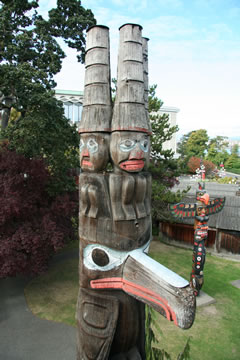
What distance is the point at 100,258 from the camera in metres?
3.22

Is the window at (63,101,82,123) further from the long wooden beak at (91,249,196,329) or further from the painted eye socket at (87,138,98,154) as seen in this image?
the long wooden beak at (91,249,196,329)

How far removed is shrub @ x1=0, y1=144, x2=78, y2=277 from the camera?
784 cm

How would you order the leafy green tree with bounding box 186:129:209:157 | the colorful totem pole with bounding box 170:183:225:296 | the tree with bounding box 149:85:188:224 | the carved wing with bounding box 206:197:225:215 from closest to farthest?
the colorful totem pole with bounding box 170:183:225:296, the carved wing with bounding box 206:197:225:215, the tree with bounding box 149:85:188:224, the leafy green tree with bounding box 186:129:209:157

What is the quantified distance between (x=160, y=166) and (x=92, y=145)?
402 inches

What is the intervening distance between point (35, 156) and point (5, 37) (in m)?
3.87

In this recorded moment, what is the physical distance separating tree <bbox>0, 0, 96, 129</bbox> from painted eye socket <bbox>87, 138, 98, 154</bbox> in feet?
15.9

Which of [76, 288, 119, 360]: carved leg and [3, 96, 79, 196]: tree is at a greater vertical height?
[3, 96, 79, 196]: tree

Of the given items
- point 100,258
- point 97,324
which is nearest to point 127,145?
point 100,258

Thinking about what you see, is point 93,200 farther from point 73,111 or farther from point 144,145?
point 73,111

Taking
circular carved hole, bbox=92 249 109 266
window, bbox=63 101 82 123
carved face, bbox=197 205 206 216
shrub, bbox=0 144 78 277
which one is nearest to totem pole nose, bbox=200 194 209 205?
carved face, bbox=197 205 206 216

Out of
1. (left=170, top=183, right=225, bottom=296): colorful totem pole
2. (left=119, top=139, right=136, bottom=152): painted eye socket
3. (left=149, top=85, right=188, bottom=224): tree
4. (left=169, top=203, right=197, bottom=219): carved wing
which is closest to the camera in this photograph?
(left=119, top=139, right=136, bottom=152): painted eye socket

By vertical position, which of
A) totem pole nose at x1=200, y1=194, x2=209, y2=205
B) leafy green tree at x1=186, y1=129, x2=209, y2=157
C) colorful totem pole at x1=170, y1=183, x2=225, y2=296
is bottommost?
colorful totem pole at x1=170, y1=183, x2=225, y2=296

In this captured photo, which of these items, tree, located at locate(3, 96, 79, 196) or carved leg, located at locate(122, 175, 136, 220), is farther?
tree, located at locate(3, 96, 79, 196)

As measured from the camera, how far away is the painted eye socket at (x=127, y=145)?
10.3 feet
